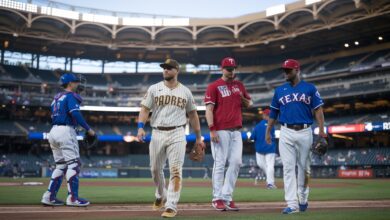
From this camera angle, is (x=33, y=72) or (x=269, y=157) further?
(x=33, y=72)

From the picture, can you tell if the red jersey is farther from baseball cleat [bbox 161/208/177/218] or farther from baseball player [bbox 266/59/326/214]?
baseball cleat [bbox 161/208/177/218]

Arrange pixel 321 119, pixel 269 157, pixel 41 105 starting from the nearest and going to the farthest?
1. pixel 321 119
2. pixel 269 157
3. pixel 41 105

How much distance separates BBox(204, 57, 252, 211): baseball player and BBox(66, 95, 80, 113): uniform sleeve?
2.59 m

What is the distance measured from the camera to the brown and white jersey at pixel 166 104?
6.21 metres

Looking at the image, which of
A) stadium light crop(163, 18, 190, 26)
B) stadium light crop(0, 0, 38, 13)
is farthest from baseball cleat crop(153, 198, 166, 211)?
stadium light crop(163, 18, 190, 26)

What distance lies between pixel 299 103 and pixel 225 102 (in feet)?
4.59

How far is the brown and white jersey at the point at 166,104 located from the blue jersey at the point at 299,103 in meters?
1.73

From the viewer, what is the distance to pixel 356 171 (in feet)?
104

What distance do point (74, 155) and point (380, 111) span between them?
34.7 metres

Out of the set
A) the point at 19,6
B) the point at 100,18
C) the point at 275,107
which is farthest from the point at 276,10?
the point at 275,107

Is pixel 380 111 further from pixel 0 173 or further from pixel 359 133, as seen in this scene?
pixel 0 173

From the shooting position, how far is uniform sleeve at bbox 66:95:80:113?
786cm

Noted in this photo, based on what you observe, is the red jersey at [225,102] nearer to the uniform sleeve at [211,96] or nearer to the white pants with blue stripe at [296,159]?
the uniform sleeve at [211,96]

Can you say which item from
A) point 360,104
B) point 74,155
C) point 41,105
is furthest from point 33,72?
point 74,155
